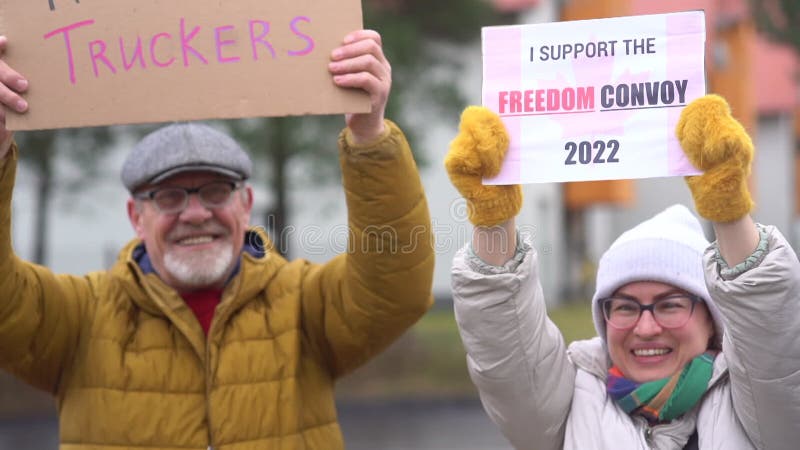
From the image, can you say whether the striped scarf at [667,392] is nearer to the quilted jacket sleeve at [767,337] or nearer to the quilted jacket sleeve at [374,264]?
the quilted jacket sleeve at [767,337]

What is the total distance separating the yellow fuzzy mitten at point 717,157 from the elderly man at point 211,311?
34.6 inches

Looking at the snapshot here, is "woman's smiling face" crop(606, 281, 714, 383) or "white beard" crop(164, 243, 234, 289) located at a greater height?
"white beard" crop(164, 243, 234, 289)

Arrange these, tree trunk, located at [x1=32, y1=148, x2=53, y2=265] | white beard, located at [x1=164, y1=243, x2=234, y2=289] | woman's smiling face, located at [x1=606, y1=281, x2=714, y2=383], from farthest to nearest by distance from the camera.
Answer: tree trunk, located at [x1=32, y1=148, x2=53, y2=265] < white beard, located at [x1=164, y1=243, x2=234, y2=289] < woman's smiling face, located at [x1=606, y1=281, x2=714, y2=383]

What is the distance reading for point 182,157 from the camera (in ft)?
10.7

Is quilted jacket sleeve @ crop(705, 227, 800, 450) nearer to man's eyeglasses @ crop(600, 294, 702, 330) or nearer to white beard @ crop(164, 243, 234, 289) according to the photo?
man's eyeglasses @ crop(600, 294, 702, 330)

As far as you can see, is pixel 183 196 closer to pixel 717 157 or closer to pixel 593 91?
pixel 593 91

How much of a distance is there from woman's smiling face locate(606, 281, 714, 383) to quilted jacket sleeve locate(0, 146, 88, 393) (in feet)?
5.23

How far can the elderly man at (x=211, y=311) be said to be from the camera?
3.02 m

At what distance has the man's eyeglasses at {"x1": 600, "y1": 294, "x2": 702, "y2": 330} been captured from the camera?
2703 millimetres

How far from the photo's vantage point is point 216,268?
322 cm

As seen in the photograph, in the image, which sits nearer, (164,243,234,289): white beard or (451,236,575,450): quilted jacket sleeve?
A: (451,236,575,450): quilted jacket sleeve

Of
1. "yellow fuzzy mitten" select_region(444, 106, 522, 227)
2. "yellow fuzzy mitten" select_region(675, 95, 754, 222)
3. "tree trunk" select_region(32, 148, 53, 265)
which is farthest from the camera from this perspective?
"tree trunk" select_region(32, 148, 53, 265)

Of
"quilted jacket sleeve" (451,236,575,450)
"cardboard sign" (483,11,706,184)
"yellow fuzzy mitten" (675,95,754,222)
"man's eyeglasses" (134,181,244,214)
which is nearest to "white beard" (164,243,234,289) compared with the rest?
"man's eyeglasses" (134,181,244,214)

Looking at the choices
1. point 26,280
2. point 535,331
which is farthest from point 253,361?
point 535,331
